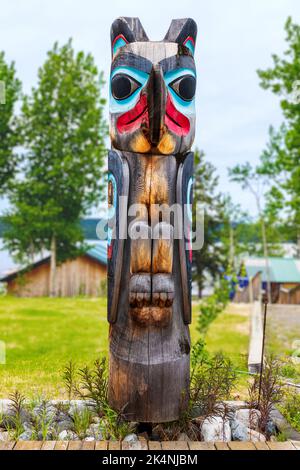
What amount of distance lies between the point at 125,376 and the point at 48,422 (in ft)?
2.64

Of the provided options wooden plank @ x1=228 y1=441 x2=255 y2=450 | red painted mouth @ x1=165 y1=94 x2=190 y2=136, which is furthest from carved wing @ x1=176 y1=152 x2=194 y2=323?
wooden plank @ x1=228 y1=441 x2=255 y2=450

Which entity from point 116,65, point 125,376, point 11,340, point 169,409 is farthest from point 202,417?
point 11,340

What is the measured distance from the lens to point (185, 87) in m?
3.55

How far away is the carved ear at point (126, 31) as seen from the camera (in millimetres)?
3615

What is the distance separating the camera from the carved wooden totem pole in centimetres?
338

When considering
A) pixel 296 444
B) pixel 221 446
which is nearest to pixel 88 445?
pixel 221 446

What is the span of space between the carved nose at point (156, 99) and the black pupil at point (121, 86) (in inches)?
9.4

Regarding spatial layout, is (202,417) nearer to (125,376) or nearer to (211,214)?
(125,376)

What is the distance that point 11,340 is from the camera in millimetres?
9039

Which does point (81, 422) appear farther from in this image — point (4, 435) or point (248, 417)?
point (248, 417)

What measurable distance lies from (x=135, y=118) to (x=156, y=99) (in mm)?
265

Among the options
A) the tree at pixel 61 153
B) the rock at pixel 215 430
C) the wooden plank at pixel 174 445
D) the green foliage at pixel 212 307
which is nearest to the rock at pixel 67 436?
the wooden plank at pixel 174 445

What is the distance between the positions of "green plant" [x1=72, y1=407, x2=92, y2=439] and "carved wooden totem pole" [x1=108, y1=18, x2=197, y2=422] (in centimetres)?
27
